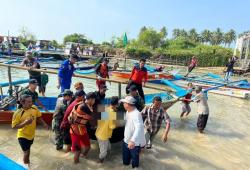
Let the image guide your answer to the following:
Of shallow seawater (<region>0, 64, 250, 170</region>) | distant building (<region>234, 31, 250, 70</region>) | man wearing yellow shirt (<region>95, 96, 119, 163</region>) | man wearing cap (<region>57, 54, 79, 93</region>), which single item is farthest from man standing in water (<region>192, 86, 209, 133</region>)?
distant building (<region>234, 31, 250, 70</region>)

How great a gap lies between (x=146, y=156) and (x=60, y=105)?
2.27 meters

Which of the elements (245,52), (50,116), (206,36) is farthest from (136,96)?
(206,36)

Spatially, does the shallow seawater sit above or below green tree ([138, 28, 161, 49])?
below

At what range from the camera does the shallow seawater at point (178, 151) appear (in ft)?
18.5

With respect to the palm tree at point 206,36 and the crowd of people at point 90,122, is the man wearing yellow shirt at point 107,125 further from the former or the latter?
the palm tree at point 206,36

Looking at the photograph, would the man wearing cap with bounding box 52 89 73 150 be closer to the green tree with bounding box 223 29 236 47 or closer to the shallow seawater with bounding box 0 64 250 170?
the shallow seawater with bounding box 0 64 250 170

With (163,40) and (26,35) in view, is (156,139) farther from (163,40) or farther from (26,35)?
(26,35)

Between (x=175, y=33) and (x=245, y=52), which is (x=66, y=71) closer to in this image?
(x=245, y=52)

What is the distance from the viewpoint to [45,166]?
5.34 metres

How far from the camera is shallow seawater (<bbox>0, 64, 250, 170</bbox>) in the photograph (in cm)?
562

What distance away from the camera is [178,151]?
679 cm

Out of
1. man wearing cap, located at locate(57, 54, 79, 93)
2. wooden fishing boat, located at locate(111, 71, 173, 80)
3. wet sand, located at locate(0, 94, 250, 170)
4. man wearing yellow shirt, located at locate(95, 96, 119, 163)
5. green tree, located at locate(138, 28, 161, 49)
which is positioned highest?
green tree, located at locate(138, 28, 161, 49)

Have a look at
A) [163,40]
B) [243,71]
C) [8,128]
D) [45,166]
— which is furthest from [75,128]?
[163,40]

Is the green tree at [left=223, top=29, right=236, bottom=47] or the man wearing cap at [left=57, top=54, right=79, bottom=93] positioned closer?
the man wearing cap at [left=57, top=54, right=79, bottom=93]
